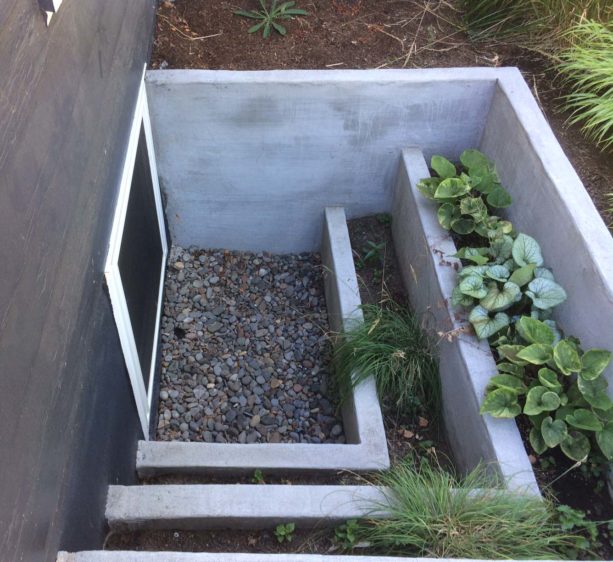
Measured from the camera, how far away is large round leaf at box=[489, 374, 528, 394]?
2.33m

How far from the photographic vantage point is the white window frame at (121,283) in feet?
7.20

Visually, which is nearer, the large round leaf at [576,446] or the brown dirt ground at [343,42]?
the large round leaf at [576,446]

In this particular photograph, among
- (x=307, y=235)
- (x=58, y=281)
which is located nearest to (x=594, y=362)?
(x=58, y=281)

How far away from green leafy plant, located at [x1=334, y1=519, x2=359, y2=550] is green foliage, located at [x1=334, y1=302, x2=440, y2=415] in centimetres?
74

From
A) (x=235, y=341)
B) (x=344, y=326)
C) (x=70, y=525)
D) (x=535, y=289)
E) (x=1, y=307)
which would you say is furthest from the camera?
(x=235, y=341)

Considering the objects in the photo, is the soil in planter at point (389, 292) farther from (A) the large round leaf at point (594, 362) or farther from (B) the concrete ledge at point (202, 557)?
(B) the concrete ledge at point (202, 557)

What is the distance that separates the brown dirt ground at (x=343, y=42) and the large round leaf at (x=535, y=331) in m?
1.23

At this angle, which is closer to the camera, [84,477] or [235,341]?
[84,477]

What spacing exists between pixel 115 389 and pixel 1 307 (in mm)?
1049

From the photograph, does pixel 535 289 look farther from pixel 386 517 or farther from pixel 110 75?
pixel 110 75

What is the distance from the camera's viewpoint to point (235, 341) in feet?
11.4

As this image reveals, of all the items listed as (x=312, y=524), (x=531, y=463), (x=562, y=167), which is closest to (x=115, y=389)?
(x=312, y=524)

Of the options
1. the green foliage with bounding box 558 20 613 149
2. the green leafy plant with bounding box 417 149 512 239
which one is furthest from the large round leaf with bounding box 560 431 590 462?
the green foliage with bounding box 558 20 613 149

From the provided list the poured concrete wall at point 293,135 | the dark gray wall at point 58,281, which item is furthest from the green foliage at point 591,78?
the dark gray wall at point 58,281
